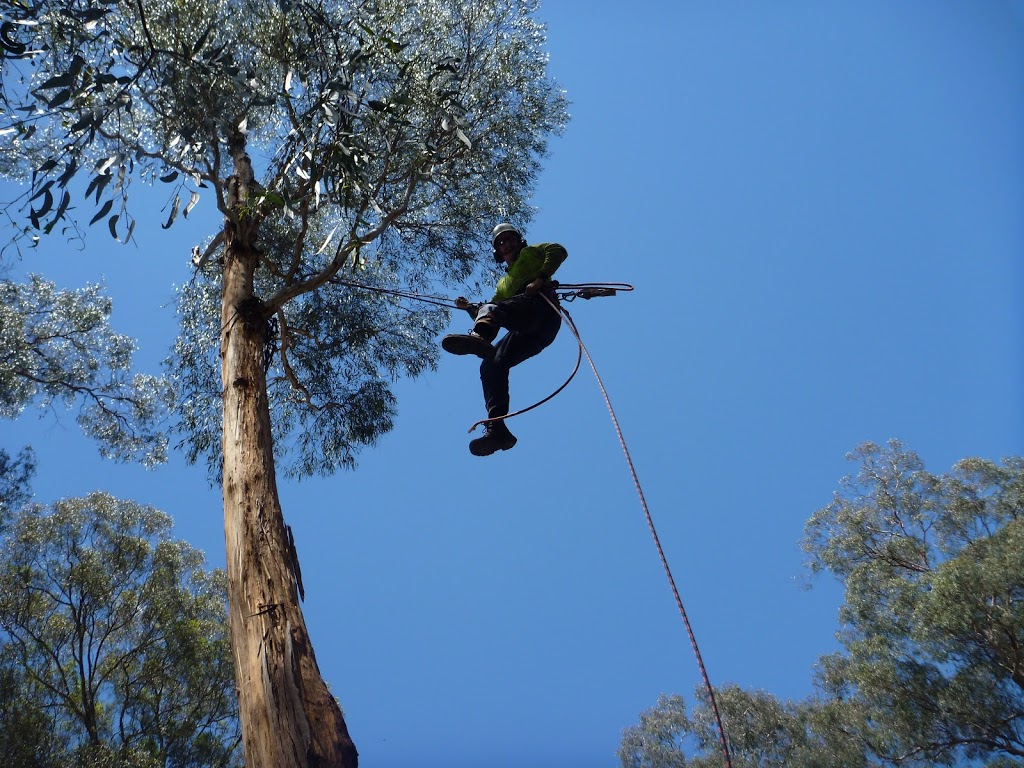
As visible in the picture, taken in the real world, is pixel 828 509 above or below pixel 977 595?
above

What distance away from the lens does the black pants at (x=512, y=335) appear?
415cm

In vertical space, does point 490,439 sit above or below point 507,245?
below

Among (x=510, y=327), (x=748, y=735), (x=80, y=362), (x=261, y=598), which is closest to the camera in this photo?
(x=261, y=598)

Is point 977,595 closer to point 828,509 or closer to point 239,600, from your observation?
point 828,509

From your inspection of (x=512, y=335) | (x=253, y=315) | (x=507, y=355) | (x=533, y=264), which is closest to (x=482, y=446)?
(x=507, y=355)

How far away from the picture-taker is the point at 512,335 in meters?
4.28

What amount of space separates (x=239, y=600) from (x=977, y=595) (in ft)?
31.5

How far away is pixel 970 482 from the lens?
461 inches

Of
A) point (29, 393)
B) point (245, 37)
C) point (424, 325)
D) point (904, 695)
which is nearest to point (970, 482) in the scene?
point (904, 695)

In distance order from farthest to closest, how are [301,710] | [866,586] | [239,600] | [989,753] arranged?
[866,586], [989,753], [239,600], [301,710]

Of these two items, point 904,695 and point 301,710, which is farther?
point 904,695

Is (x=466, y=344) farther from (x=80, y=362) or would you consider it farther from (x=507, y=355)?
(x=80, y=362)

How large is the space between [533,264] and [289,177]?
2284mm

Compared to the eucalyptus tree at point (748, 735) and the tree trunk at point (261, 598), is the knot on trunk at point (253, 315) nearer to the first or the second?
the tree trunk at point (261, 598)
